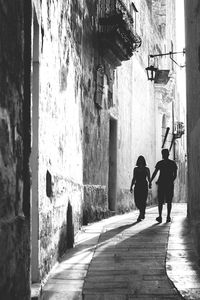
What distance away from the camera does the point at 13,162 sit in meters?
3.23

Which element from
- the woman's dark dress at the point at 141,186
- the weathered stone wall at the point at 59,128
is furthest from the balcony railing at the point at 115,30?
the woman's dark dress at the point at 141,186

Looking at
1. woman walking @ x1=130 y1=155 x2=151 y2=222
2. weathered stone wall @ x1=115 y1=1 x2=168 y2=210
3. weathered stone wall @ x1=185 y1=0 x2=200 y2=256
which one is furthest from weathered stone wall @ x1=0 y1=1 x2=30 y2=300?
weathered stone wall @ x1=115 y1=1 x2=168 y2=210

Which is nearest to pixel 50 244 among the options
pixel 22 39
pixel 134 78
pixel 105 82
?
pixel 22 39

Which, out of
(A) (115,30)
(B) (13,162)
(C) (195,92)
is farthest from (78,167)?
(B) (13,162)

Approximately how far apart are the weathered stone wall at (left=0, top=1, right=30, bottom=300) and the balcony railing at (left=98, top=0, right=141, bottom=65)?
29.4 ft

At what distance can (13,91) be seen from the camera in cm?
322

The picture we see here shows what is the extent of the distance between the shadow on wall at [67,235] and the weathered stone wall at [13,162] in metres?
3.18

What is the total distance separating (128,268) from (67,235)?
174cm

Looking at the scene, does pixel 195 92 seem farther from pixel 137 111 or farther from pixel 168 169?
pixel 137 111

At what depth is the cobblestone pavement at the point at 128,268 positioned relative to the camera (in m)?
5.05

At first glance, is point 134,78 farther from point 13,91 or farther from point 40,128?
point 13,91

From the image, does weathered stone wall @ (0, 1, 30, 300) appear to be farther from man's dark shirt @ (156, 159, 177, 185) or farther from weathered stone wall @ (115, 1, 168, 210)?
weathered stone wall @ (115, 1, 168, 210)

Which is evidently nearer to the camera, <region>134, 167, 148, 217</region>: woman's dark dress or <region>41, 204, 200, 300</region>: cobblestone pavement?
<region>41, 204, 200, 300</region>: cobblestone pavement

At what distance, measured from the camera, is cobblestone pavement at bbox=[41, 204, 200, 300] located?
16.6 ft
